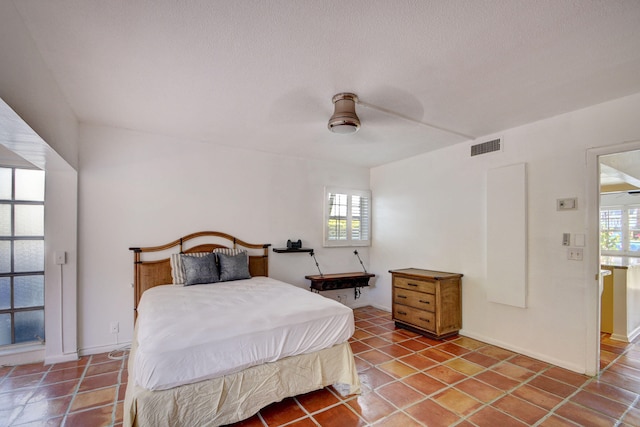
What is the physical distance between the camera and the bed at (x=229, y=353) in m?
1.75

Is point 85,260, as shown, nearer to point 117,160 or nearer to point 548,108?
point 117,160

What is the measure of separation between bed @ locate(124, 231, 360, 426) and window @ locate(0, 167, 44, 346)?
1.31 meters

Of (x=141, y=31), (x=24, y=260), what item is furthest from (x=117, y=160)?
(x=141, y=31)

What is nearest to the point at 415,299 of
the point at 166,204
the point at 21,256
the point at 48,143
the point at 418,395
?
the point at 418,395

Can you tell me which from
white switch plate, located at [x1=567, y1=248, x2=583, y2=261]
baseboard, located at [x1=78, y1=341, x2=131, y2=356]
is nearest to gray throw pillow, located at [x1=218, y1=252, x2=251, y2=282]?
baseboard, located at [x1=78, y1=341, x2=131, y2=356]

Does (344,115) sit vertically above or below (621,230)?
above

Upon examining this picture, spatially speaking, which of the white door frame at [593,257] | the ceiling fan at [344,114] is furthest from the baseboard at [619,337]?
the ceiling fan at [344,114]

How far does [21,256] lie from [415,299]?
4618 mm

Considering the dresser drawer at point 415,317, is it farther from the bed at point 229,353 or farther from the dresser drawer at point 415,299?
the bed at point 229,353

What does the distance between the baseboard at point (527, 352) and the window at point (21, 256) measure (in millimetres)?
5027

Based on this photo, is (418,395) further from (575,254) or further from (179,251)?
(179,251)

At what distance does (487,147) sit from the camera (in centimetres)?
372

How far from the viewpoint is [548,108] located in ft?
9.52

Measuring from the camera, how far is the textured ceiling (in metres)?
1.62
